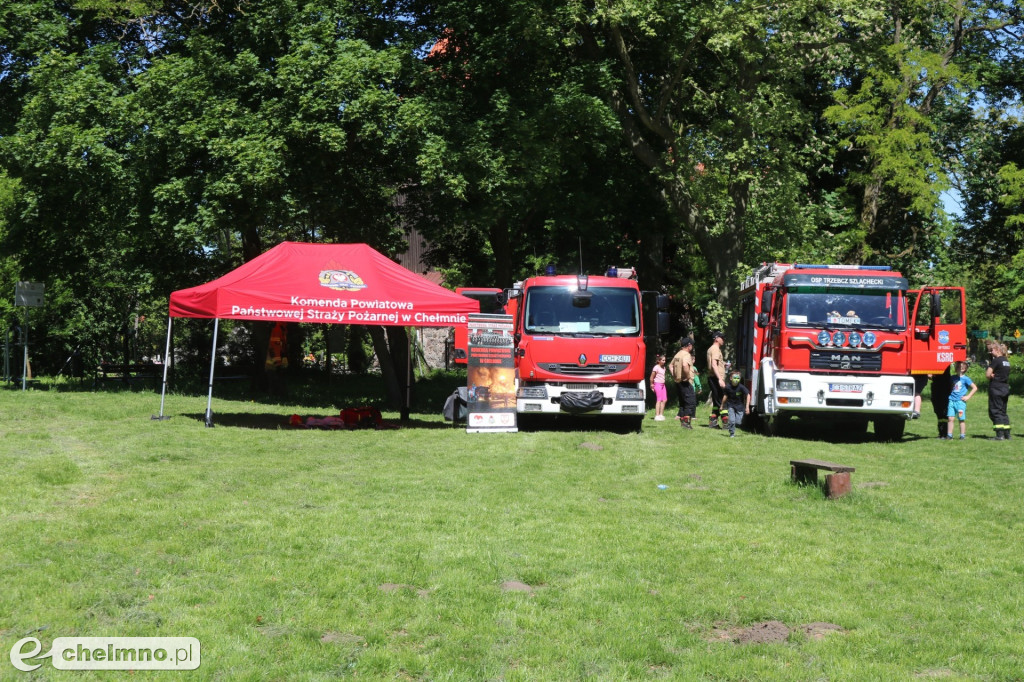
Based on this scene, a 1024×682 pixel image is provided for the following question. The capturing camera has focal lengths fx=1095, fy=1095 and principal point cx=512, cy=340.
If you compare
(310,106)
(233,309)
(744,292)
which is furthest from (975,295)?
(233,309)

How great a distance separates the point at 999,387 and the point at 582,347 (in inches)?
293

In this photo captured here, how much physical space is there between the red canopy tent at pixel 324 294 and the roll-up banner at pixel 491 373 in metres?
0.41

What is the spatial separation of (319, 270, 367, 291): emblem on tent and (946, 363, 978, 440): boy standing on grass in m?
10.8

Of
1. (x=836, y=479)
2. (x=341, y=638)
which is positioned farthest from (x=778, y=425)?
(x=341, y=638)

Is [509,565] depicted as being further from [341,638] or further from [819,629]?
[819,629]

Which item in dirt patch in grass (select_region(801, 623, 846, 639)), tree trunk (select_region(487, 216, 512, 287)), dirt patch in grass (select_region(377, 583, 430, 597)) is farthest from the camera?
tree trunk (select_region(487, 216, 512, 287))

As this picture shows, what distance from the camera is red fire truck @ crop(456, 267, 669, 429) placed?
19359mm

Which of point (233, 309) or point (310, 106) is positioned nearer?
point (233, 309)

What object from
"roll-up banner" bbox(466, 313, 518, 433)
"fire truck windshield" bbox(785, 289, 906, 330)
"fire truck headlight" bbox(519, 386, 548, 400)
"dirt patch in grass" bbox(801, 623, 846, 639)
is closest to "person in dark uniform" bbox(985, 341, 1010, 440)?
"fire truck windshield" bbox(785, 289, 906, 330)

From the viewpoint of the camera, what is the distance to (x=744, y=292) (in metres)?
23.4

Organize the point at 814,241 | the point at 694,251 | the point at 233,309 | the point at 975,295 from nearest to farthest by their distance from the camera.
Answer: the point at 233,309 → the point at 814,241 → the point at 694,251 → the point at 975,295

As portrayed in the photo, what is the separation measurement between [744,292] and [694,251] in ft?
48.6

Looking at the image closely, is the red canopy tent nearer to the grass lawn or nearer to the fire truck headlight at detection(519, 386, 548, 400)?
the fire truck headlight at detection(519, 386, 548, 400)

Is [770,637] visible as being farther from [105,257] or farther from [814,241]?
[105,257]
